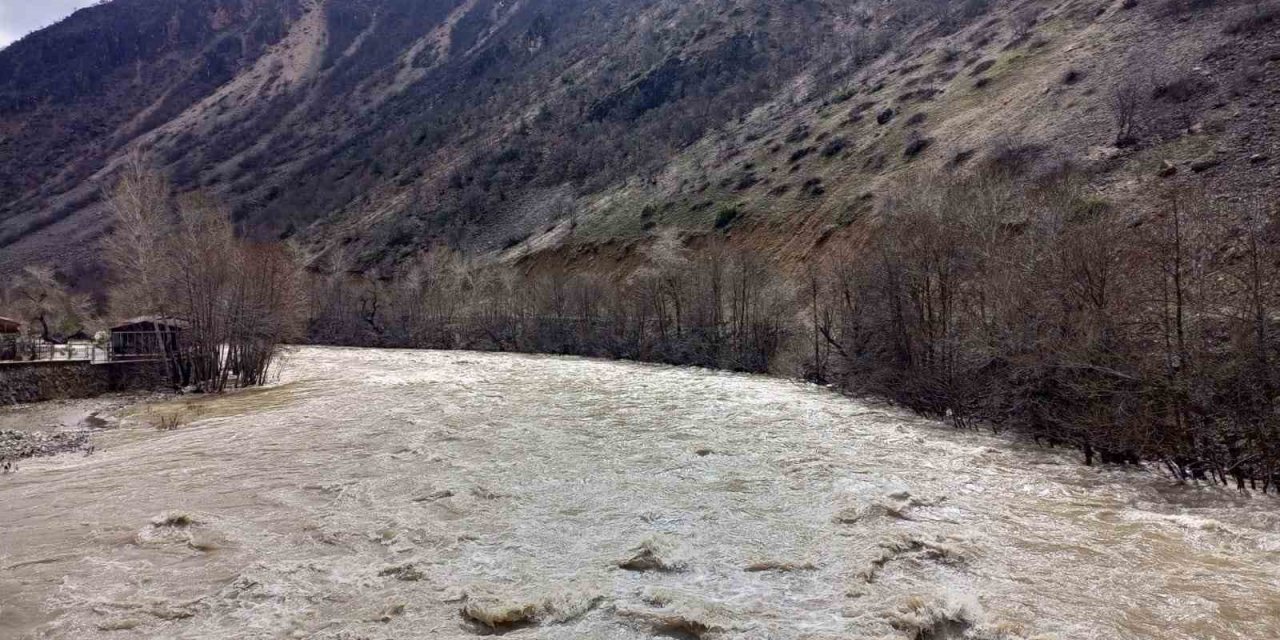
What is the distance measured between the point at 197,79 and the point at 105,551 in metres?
161

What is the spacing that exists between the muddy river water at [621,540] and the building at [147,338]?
12.4 m

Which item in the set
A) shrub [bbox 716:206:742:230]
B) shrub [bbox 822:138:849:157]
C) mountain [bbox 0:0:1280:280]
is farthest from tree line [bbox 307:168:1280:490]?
shrub [bbox 822:138:849:157]

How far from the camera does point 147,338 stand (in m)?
28.0

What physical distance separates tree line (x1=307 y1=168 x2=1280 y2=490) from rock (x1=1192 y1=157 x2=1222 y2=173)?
365 cm

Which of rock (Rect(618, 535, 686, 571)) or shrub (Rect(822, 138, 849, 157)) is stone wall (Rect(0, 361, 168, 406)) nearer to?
rock (Rect(618, 535, 686, 571))

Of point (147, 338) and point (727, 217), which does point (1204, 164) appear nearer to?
point (727, 217)

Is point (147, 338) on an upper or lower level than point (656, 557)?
upper

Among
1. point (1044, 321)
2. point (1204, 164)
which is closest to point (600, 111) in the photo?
point (1204, 164)

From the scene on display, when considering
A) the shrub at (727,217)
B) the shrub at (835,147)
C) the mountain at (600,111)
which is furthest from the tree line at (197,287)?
the shrub at (835,147)

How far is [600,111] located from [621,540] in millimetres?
74508

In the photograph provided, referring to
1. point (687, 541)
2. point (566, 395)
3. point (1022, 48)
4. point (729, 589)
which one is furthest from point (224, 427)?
point (1022, 48)

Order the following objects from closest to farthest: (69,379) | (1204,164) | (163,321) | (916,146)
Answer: (1204,164) → (69,379) → (163,321) → (916,146)

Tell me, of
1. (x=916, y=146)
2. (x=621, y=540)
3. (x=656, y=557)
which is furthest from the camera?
(x=916, y=146)

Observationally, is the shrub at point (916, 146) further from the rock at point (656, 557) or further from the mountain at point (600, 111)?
the rock at point (656, 557)
